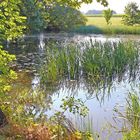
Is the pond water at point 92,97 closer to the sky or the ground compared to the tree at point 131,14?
closer to the ground

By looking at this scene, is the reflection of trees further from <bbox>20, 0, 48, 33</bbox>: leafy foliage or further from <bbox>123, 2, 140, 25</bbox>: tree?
<bbox>123, 2, 140, 25</bbox>: tree

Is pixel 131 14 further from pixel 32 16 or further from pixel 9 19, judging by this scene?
pixel 9 19

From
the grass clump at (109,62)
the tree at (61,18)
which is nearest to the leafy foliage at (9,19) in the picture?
the grass clump at (109,62)

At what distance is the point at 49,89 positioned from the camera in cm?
1092

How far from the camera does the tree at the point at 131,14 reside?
51.5 metres

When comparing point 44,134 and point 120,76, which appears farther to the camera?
point 120,76

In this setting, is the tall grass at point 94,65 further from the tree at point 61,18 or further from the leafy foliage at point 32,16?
the tree at point 61,18

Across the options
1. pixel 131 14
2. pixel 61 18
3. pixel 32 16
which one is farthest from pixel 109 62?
pixel 131 14

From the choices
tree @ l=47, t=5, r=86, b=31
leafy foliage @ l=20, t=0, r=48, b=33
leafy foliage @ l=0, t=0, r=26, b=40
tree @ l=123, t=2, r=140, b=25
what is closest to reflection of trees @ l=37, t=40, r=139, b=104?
leafy foliage @ l=0, t=0, r=26, b=40

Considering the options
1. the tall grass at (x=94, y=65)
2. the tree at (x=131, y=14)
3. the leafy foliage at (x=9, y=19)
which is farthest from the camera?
the tree at (x=131, y=14)

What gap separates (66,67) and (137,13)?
153 feet

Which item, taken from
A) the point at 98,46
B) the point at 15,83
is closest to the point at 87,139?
the point at 15,83

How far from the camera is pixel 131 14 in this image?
182 feet

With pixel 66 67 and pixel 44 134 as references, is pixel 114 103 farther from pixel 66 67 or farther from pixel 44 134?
pixel 44 134
